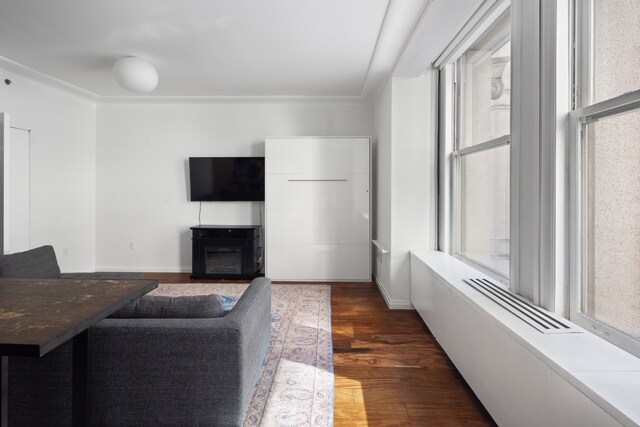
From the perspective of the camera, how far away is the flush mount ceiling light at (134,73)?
366 cm

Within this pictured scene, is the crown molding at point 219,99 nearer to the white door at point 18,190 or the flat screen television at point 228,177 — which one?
the flat screen television at point 228,177

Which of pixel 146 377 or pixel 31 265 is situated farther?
pixel 31 265

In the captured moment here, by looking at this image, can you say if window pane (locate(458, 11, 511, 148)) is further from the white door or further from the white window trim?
the white door

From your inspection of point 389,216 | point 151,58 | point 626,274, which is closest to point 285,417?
point 626,274

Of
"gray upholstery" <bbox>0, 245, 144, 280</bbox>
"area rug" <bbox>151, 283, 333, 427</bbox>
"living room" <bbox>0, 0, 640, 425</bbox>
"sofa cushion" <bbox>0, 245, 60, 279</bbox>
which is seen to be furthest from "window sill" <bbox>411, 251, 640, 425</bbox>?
"sofa cushion" <bbox>0, 245, 60, 279</bbox>

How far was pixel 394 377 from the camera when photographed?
2334 millimetres

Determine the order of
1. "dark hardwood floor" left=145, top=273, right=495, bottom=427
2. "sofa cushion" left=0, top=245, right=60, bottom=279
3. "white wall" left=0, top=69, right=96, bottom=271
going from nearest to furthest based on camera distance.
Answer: "dark hardwood floor" left=145, top=273, right=495, bottom=427 < "sofa cushion" left=0, top=245, right=60, bottom=279 < "white wall" left=0, top=69, right=96, bottom=271

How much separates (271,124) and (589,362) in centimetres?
475

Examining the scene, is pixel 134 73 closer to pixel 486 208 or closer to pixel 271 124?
pixel 271 124

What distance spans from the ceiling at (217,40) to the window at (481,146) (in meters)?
0.57

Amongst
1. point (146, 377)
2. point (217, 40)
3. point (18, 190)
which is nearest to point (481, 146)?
point (217, 40)

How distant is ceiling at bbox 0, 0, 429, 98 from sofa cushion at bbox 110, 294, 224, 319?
2126 mm

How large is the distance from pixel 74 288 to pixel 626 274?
225 cm

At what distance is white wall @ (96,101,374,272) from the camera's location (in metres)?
5.34
